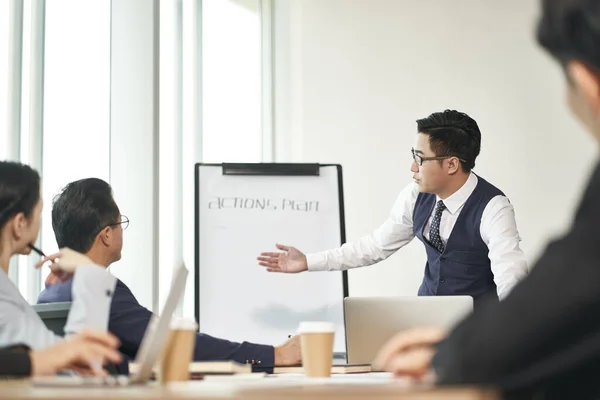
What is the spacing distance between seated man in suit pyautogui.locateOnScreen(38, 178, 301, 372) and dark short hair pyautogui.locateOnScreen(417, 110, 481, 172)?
1563 mm

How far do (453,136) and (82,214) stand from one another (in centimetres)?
174

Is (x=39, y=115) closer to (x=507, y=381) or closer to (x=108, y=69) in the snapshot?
(x=108, y=69)

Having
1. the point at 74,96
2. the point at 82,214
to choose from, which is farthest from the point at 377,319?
the point at 74,96

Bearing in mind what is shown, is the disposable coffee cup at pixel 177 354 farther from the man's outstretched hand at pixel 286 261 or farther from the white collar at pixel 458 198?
the white collar at pixel 458 198

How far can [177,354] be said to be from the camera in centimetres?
140

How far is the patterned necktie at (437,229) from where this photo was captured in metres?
3.40

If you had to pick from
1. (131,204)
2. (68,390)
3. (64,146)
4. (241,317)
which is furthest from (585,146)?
(68,390)

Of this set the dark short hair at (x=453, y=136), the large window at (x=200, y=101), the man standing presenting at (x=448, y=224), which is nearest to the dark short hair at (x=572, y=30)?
the man standing presenting at (x=448, y=224)

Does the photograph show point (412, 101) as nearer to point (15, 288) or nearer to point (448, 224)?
point (448, 224)

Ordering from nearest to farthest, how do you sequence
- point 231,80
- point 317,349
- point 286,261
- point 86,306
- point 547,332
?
1. point 547,332
2. point 86,306
3. point 317,349
4. point 286,261
5. point 231,80

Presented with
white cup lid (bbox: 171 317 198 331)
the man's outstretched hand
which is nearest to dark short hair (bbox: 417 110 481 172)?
the man's outstretched hand

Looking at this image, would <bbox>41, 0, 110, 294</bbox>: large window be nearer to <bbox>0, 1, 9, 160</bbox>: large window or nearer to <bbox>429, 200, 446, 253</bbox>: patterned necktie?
<bbox>0, 1, 9, 160</bbox>: large window

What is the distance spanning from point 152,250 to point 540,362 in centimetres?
302

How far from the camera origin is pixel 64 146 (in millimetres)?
3281
